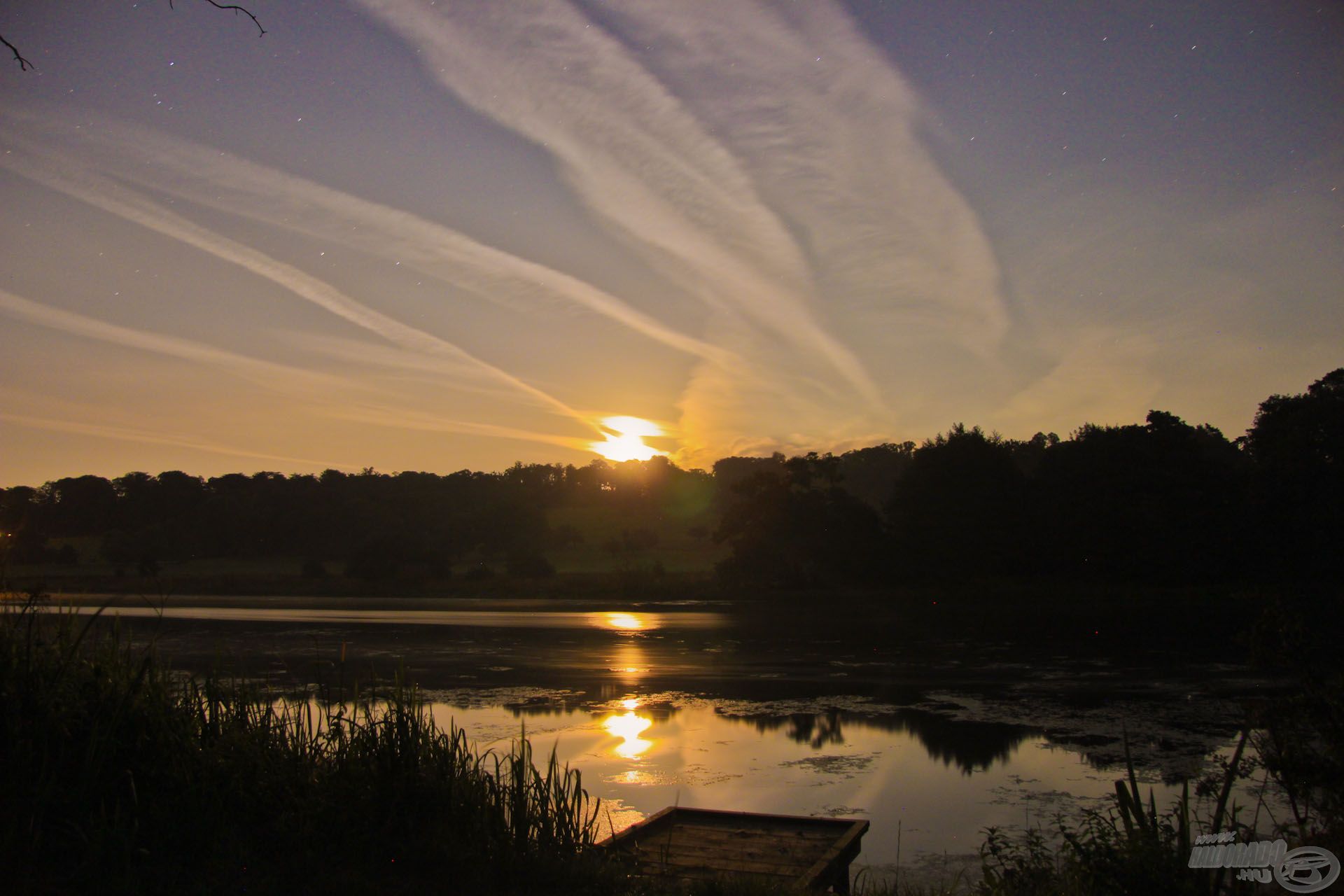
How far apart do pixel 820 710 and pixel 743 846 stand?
27.5ft

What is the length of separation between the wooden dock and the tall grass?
58 cm

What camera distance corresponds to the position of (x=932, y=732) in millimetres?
13539

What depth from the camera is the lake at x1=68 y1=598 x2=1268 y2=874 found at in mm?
9875

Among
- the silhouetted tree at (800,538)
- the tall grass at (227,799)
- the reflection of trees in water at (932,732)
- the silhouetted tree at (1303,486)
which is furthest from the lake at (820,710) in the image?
the silhouetted tree at (1303,486)

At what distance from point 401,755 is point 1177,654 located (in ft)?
72.4

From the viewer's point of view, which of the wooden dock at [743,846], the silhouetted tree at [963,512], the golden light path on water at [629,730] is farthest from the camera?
the silhouetted tree at [963,512]

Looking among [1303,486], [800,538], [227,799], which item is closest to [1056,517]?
[1303,486]

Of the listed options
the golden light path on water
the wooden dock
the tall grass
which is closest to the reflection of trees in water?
the golden light path on water

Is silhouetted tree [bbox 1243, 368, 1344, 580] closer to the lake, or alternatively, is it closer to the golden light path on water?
the lake

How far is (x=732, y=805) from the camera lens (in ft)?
31.8

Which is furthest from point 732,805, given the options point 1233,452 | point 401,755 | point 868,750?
point 1233,452

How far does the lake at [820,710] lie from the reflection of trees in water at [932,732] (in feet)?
0.17

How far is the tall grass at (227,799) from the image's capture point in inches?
204

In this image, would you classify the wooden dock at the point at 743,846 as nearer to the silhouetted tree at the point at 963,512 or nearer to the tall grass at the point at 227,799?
the tall grass at the point at 227,799
